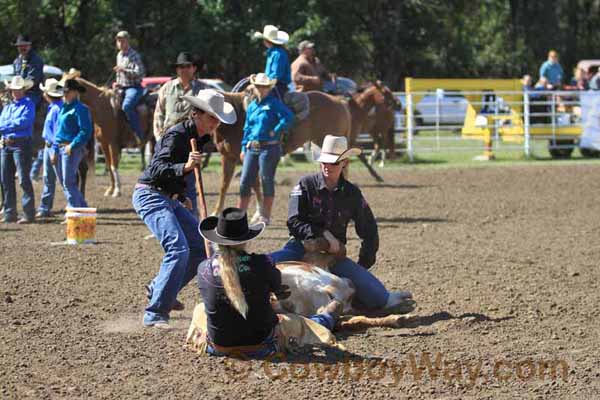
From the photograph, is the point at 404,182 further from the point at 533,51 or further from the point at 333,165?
the point at 533,51

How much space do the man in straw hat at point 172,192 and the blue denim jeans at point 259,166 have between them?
4.71 m

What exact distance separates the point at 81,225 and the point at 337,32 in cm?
2532

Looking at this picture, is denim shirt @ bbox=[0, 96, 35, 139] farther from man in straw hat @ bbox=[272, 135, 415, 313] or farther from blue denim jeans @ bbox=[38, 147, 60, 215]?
man in straw hat @ bbox=[272, 135, 415, 313]

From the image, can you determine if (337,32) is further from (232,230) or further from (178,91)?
(232,230)

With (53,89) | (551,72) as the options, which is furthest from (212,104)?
(551,72)

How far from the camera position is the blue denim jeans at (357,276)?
24.6 ft

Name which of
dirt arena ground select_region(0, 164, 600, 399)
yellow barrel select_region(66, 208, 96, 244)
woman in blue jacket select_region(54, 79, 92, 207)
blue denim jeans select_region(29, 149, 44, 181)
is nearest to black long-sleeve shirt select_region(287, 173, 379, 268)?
dirt arena ground select_region(0, 164, 600, 399)

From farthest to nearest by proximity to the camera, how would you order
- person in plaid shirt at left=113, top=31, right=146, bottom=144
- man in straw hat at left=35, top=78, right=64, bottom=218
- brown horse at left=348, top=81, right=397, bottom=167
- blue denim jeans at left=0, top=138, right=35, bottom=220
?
brown horse at left=348, top=81, right=397, bottom=167, person in plaid shirt at left=113, top=31, right=146, bottom=144, blue denim jeans at left=0, top=138, right=35, bottom=220, man in straw hat at left=35, top=78, right=64, bottom=218

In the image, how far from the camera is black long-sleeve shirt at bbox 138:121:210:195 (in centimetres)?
704

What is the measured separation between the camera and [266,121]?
1197cm

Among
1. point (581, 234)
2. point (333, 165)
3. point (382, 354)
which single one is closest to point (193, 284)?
point (333, 165)

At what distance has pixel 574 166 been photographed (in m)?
20.5

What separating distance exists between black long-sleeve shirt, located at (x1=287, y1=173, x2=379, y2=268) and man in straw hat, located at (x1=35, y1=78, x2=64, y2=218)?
18.5ft

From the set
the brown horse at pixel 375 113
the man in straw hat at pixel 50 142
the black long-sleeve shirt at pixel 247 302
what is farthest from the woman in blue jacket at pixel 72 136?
the brown horse at pixel 375 113
